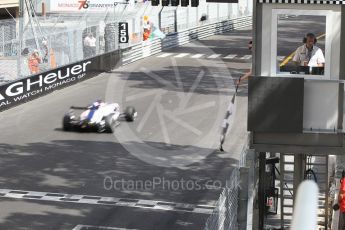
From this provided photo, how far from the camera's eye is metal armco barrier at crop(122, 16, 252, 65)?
34562 mm

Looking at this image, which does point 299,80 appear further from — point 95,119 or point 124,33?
point 124,33

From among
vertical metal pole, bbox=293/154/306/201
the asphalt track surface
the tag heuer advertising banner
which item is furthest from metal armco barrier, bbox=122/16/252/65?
vertical metal pole, bbox=293/154/306/201

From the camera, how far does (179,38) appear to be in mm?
41312

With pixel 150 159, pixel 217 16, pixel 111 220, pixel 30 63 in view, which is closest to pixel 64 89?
pixel 30 63

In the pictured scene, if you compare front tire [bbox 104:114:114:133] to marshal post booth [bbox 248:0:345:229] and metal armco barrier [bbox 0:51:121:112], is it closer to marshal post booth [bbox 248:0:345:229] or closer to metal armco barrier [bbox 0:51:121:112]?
metal armco barrier [bbox 0:51:121:112]

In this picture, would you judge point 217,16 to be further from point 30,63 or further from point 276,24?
point 276,24

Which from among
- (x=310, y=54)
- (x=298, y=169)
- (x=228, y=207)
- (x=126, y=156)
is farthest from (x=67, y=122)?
(x=228, y=207)

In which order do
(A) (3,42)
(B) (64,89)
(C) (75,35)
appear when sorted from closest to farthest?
(A) (3,42) < (B) (64,89) < (C) (75,35)

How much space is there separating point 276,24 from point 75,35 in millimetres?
21678

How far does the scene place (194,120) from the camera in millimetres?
21781

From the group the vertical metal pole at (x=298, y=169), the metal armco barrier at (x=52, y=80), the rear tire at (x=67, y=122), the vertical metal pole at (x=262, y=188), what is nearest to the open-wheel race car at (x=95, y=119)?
the rear tire at (x=67, y=122)

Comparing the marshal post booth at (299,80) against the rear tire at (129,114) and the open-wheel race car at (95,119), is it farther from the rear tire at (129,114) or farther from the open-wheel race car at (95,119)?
the rear tire at (129,114)

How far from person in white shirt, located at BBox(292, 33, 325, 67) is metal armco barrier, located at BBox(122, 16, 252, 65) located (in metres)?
24.8

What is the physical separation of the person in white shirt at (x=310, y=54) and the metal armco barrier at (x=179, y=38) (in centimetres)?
2480
